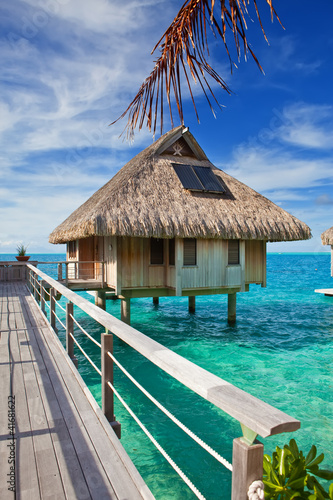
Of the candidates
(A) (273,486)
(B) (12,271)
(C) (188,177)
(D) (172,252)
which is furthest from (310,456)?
(B) (12,271)

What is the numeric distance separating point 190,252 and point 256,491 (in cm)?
999

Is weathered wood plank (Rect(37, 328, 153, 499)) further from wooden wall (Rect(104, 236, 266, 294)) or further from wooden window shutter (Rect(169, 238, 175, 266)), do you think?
wooden window shutter (Rect(169, 238, 175, 266))

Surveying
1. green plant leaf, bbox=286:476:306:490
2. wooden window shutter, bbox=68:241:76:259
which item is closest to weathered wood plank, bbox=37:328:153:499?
green plant leaf, bbox=286:476:306:490

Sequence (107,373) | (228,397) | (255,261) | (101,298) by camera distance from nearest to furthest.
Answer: (228,397), (107,373), (255,261), (101,298)

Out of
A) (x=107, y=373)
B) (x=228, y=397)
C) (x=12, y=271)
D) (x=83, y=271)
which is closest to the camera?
(x=228, y=397)

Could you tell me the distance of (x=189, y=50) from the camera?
1.90 metres

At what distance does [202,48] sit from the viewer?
1882 millimetres

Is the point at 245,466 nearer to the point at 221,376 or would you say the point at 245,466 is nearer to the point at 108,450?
the point at 108,450

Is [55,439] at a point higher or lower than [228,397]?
lower

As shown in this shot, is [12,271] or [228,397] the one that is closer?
[228,397]

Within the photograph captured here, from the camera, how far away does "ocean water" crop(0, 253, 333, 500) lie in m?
5.00

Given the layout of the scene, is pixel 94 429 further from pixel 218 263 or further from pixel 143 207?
pixel 218 263

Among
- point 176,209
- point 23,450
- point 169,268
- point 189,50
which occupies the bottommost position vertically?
point 23,450

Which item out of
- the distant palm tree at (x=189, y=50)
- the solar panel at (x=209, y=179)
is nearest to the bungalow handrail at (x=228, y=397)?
the distant palm tree at (x=189, y=50)
